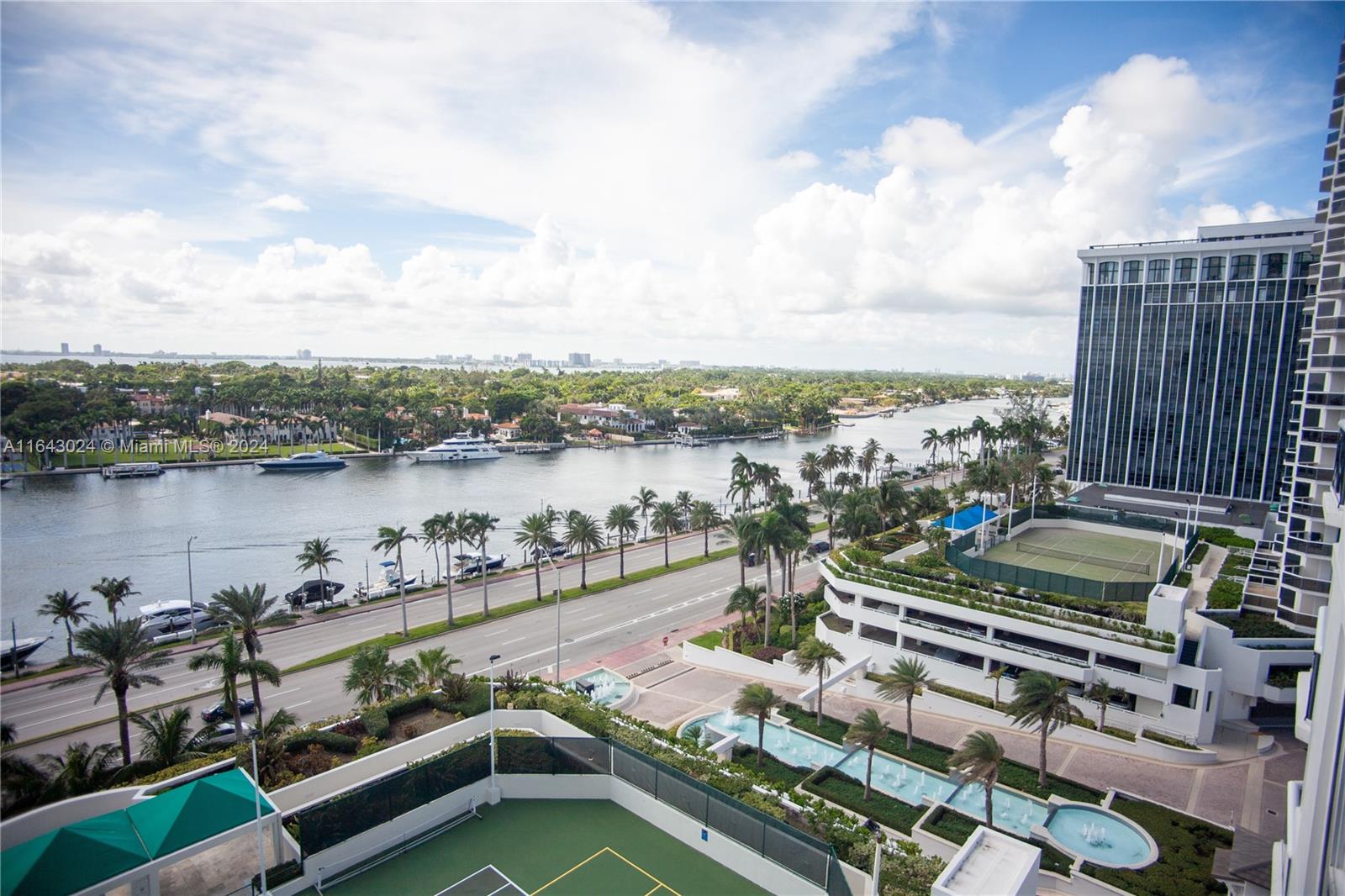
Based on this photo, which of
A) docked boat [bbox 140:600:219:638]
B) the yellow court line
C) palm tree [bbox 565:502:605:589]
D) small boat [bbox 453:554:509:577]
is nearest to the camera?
the yellow court line

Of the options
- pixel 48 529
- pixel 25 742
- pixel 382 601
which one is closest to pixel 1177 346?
pixel 382 601

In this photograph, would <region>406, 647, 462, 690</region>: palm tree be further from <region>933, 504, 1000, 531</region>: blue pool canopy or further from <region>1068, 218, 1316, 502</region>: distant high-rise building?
<region>1068, 218, 1316, 502</region>: distant high-rise building

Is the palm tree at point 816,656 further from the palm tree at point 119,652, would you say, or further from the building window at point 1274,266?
the building window at point 1274,266

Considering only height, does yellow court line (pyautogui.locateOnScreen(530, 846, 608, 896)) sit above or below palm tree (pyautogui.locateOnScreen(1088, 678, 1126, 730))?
above

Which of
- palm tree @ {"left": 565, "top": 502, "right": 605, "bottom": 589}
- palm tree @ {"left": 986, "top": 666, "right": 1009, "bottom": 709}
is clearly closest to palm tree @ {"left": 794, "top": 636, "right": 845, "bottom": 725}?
palm tree @ {"left": 986, "top": 666, "right": 1009, "bottom": 709}

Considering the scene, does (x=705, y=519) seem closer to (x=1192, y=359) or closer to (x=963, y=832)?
(x=963, y=832)
